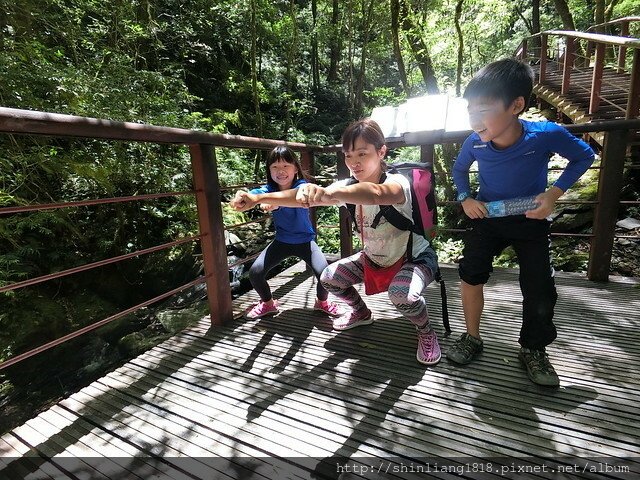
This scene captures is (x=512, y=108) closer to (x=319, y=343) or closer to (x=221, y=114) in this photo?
(x=319, y=343)

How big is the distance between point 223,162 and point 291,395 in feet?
22.9

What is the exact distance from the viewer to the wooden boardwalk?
4.42 feet

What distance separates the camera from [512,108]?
159 cm

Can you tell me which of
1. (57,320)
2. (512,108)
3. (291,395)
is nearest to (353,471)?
(291,395)

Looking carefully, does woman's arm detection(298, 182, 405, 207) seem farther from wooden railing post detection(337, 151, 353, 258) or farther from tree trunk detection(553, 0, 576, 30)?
tree trunk detection(553, 0, 576, 30)

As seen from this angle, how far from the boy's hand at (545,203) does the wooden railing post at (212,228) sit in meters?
1.79

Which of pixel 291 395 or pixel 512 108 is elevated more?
pixel 512 108

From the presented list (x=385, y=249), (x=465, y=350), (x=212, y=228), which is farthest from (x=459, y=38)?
(x=465, y=350)

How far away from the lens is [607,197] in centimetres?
268

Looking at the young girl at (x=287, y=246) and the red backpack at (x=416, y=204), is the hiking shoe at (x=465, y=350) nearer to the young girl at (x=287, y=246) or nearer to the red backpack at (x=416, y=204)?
the red backpack at (x=416, y=204)

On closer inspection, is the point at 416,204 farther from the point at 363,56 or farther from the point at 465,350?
the point at 363,56

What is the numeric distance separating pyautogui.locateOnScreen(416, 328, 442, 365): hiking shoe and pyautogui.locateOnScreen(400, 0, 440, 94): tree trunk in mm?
5555

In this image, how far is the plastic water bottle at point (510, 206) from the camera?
1683mm

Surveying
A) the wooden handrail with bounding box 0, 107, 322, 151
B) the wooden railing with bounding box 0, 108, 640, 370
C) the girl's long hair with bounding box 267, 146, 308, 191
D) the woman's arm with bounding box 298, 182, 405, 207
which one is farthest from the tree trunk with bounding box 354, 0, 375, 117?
the woman's arm with bounding box 298, 182, 405, 207
